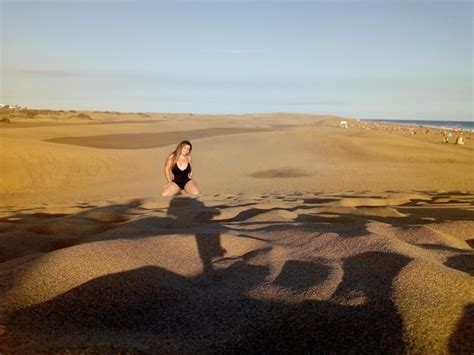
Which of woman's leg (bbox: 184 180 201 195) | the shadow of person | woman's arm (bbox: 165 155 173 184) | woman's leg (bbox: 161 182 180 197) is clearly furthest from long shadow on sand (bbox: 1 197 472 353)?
woman's arm (bbox: 165 155 173 184)

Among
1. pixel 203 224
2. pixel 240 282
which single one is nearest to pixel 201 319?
pixel 240 282

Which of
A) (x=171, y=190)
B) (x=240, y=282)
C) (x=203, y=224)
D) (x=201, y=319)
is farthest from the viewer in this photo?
(x=171, y=190)

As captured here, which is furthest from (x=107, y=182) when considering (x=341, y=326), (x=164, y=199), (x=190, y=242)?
(x=341, y=326)

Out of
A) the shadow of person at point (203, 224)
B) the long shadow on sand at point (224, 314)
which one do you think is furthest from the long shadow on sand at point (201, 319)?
the shadow of person at point (203, 224)

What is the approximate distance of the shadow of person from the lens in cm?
289

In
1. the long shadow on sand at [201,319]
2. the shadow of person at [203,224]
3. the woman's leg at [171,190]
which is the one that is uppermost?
the long shadow on sand at [201,319]

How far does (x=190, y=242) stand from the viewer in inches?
122

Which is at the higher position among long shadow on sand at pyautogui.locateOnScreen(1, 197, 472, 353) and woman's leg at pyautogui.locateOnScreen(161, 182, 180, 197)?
long shadow on sand at pyautogui.locateOnScreen(1, 197, 472, 353)

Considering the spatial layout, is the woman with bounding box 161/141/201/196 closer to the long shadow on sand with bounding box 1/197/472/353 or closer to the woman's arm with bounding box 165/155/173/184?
the woman's arm with bounding box 165/155/173/184

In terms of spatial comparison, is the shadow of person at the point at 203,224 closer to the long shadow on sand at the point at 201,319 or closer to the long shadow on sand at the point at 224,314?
the long shadow on sand at the point at 224,314

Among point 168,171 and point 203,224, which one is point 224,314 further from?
point 168,171

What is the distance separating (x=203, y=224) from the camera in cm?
414

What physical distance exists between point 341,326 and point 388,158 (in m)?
13.2

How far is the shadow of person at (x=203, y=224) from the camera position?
2.89m
